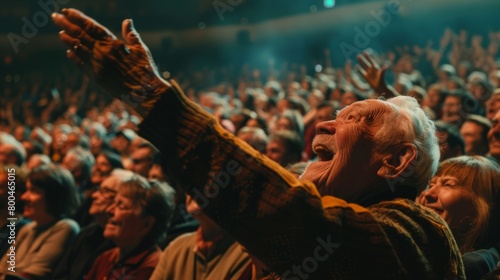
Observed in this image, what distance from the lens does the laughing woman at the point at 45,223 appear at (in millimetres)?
4301

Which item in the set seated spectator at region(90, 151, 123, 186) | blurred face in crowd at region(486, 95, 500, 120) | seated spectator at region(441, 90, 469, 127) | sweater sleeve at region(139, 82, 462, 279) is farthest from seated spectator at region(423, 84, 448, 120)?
sweater sleeve at region(139, 82, 462, 279)

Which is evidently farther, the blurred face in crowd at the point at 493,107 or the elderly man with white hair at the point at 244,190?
the blurred face in crowd at the point at 493,107

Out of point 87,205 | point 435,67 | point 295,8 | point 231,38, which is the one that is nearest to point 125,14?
point 231,38

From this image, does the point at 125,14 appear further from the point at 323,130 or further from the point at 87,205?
the point at 323,130

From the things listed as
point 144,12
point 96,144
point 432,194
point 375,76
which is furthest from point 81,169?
point 144,12

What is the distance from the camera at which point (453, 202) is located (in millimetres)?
2752

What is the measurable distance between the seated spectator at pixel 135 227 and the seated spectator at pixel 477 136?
187cm

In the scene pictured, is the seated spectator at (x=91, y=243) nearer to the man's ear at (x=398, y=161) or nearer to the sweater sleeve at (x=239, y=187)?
the man's ear at (x=398, y=161)

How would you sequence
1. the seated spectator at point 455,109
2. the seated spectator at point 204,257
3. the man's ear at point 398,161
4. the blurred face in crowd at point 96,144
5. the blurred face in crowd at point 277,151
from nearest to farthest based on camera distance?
the man's ear at point 398,161 < the seated spectator at point 204,257 < the blurred face in crowd at point 277,151 < the seated spectator at point 455,109 < the blurred face in crowd at point 96,144

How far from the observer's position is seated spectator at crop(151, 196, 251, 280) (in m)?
3.29

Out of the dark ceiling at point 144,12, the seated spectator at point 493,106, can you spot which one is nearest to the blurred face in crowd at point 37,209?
the seated spectator at point 493,106

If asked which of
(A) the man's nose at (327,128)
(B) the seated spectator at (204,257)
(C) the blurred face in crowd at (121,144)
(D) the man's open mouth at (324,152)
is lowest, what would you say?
(C) the blurred face in crowd at (121,144)

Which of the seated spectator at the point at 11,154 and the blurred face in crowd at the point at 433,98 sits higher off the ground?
the seated spectator at the point at 11,154

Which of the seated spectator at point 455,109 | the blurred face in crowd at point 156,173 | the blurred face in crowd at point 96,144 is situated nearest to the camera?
the blurred face in crowd at point 156,173
